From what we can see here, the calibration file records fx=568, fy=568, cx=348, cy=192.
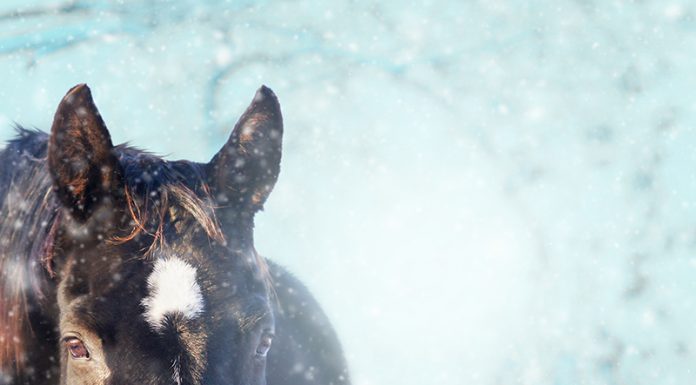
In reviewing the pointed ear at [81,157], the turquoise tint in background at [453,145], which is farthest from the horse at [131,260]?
the turquoise tint in background at [453,145]

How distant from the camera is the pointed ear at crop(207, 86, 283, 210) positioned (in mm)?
2260

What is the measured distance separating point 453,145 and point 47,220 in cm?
1488

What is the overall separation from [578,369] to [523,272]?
5.23 m

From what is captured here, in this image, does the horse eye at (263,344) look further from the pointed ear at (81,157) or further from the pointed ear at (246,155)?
the pointed ear at (81,157)

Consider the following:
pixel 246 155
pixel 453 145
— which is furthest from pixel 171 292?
pixel 453 145

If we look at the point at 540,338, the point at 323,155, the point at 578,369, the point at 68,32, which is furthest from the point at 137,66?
the point at 578,369

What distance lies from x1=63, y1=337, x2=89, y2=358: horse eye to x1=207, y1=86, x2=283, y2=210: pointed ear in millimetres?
711

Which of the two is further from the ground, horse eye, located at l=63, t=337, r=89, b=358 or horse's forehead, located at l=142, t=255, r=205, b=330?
horse's forehead, located at l=142, t=255, r=205, b=330

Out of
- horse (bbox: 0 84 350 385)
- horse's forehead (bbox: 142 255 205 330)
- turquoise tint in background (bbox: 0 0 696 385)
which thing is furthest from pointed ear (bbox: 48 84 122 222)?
turquoise tint in background (bbox: 0 0 696 385)

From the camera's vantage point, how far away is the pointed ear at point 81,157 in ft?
5.90

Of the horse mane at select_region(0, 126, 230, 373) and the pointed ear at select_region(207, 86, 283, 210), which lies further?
the pointed ear at select_region(207, 86, 283, 210)

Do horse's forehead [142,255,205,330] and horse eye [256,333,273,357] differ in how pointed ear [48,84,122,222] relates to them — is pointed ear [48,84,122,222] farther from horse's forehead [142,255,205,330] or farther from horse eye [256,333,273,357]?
horse eye [256,333,273,357]

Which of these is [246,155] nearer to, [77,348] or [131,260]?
[131,260]

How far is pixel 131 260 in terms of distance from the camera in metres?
1.88
